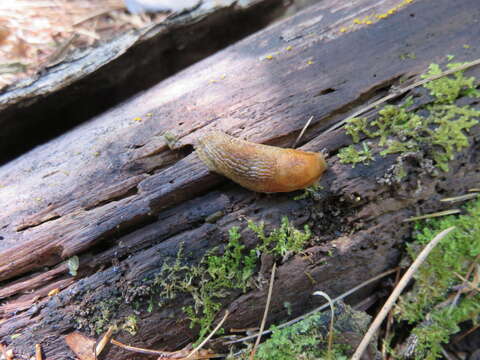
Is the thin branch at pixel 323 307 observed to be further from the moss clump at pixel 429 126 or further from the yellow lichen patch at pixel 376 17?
the yellow lichen patch at pixel 376 17

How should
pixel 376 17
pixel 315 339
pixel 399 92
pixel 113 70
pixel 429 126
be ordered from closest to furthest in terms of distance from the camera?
pixel 315 339 < pixel 429 126 < pixel 399 92 < pixel 376 17 < pixel 113 70

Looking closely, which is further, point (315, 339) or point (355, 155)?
point (355, 155)

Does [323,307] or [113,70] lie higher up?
[113,70]

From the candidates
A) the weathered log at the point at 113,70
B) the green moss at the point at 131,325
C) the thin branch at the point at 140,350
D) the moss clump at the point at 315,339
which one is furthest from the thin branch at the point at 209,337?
the weathered log at the point at 113,70

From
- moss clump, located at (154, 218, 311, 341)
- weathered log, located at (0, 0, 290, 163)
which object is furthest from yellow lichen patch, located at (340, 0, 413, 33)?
moss clump, located at (154, 218, 311, 341)

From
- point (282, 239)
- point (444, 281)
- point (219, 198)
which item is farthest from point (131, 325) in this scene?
point (444, 281)

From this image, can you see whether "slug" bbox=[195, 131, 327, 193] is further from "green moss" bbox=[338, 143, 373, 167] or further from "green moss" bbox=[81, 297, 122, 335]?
"green moss" bbox=[81, 297, 122, 335]

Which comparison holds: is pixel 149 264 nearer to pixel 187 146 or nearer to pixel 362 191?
pixel 187 146

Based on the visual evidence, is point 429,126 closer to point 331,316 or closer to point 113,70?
point 331,316
